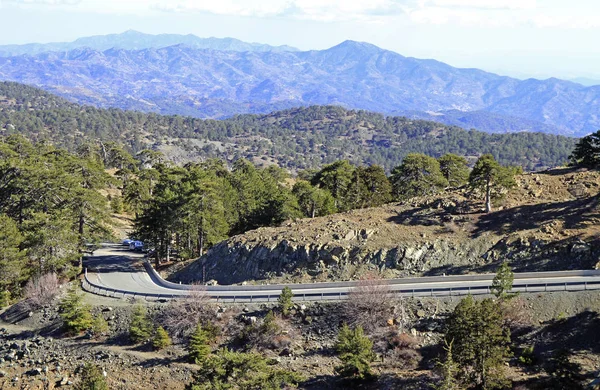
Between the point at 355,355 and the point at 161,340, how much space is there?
13090 millimetres

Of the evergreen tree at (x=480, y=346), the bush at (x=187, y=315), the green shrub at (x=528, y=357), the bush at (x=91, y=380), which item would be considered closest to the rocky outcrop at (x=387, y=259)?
the bush at (x=187, y=315)

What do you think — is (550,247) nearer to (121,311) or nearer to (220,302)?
(220,302)

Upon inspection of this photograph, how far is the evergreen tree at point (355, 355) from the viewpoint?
28.8m

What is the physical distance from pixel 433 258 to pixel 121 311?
2379cm

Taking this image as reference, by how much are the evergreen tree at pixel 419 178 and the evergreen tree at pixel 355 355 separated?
127 feet

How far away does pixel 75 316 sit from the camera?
3672cm

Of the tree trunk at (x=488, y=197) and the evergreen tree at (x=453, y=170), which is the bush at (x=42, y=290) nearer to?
the tree trunk at (x=488, y=197)

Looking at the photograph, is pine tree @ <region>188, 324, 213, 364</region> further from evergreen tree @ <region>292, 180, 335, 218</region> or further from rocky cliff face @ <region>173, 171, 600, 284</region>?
evergreen tree @ <region>292, 180, 335, 218</region>

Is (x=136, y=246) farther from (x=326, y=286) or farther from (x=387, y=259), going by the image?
(x=387, y=259)

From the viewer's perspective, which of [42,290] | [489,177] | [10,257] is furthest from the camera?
[489,177]

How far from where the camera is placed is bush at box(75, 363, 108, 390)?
1097 inches

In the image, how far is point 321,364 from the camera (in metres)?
31.5

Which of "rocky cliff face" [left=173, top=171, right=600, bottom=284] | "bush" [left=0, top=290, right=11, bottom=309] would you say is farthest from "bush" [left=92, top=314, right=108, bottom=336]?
"bush" [left=0, top=290, right=11, bottom=309]

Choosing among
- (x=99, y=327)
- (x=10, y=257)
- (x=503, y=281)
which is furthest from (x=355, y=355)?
(x=10, y=257)
